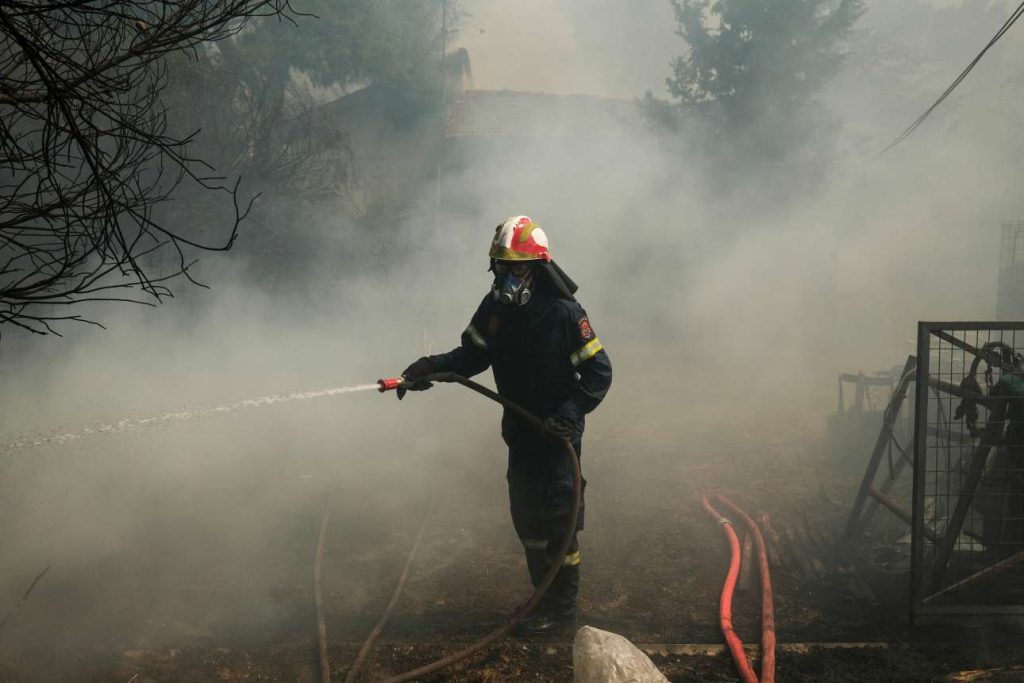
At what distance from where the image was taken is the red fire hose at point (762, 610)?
12.8ft

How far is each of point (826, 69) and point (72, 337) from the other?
16.6m

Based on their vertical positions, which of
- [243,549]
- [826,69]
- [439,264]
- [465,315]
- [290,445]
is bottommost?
[243,549]

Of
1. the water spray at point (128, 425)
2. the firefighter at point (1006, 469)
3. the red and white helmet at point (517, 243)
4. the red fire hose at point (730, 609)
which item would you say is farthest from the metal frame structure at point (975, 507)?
the water spray at point (128, 425)

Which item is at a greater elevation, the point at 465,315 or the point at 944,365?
the point at 465,315

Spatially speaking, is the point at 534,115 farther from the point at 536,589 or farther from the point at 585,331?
the point at 536,589

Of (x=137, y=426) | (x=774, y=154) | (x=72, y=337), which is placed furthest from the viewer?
(x=774, y=154)

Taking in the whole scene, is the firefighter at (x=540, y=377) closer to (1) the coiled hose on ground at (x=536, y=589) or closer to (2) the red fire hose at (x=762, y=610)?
(1) the coiled hose on ground at (x=536, y=589)

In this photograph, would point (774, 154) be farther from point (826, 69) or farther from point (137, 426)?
point (137, 426)


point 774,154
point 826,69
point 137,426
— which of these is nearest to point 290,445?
point 137,426

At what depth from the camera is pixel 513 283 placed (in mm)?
4344

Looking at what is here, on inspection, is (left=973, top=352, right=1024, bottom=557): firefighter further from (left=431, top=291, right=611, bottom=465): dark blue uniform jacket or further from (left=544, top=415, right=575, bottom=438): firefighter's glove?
(left=544, top=415, right=575, bottom=438): firefighter's glove

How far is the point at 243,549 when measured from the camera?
18.2 feet

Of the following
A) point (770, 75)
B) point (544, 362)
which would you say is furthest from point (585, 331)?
point (770, 75)

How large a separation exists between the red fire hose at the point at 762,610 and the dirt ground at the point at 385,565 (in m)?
0.09
